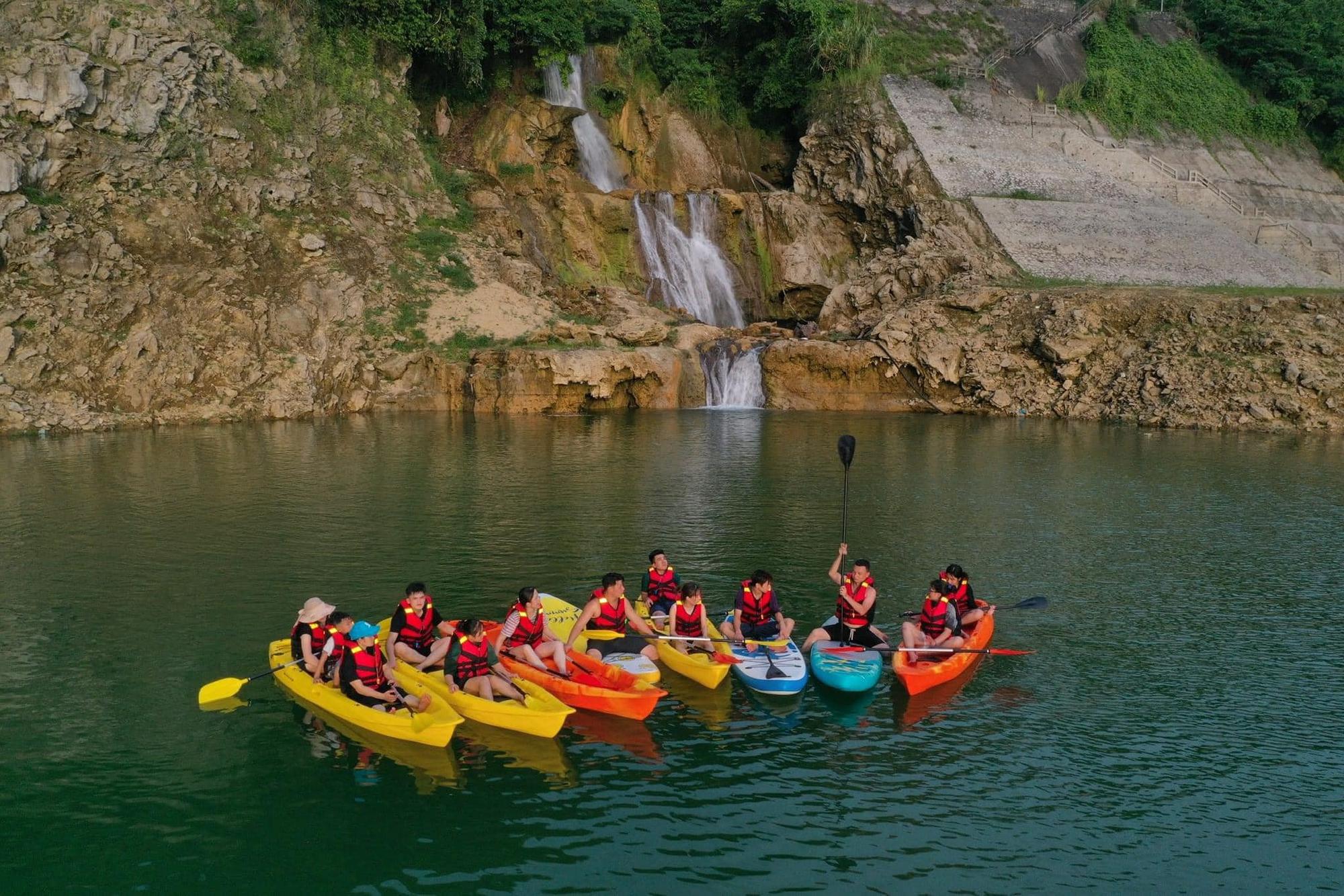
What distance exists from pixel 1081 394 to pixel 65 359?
3778 cm

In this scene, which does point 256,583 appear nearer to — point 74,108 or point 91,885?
point 91,885

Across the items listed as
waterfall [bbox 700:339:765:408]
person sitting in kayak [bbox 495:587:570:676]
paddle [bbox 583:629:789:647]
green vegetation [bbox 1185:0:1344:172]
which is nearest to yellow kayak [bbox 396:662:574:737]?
person sitting in kayak [bbox 495:587:570:676]

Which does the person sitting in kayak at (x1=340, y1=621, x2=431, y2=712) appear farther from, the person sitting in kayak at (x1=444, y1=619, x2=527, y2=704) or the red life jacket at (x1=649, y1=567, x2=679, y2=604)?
the red life jacket at (x1=649, y1=567, x2=679, y2=604)

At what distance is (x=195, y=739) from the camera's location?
12.7m

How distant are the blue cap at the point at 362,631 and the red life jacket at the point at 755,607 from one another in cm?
526

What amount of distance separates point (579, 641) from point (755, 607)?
2.63m

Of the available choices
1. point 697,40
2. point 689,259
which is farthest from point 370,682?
point 697,40

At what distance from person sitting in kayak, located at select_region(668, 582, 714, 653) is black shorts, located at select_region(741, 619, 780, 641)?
725mm

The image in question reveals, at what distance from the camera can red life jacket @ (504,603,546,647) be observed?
47.1ft

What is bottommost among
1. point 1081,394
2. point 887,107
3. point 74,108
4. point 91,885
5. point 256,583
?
point 91,885

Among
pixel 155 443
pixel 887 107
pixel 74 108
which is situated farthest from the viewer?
pixel 887 107

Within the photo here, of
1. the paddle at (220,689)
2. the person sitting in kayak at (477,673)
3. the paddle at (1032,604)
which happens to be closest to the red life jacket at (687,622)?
the person sitting in kayak at (477,673)

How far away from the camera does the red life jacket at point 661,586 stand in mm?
16516

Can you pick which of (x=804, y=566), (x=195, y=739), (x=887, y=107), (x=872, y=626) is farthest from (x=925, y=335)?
(x=195, y=739)
